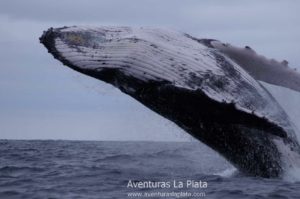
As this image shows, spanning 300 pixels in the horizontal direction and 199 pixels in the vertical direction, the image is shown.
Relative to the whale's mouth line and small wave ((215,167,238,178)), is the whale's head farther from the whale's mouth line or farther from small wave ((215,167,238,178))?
small wave ((215,167,238,178))

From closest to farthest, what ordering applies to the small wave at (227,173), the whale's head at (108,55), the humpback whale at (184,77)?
the humpback whale at (184,77)
the whale's head at (108,55)
the small wave at (227,173)

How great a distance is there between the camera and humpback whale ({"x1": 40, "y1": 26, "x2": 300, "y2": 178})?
5.90 m

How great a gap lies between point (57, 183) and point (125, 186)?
1.30 m

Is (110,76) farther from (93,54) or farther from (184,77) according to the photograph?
(184,77)

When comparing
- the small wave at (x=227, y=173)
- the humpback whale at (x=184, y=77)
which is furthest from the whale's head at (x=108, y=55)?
the small wave at (x=227, y=173)

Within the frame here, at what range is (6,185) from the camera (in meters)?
9.22

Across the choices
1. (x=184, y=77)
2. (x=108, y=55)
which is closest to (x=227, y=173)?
(x=184, y=77)

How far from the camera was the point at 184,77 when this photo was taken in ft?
19.6

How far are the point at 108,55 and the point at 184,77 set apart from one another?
2.88ft

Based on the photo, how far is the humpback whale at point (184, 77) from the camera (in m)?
Result: 5.90

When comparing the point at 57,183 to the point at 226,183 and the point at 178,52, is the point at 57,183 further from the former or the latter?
the point at 178,52

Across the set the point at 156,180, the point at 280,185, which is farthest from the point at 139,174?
the point at 280,185

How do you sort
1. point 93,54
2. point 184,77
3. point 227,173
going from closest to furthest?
point 184,77 → point 93,54 → point 227,173

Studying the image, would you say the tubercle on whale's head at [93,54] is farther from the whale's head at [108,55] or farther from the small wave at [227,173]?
the small wave at [227,173]
